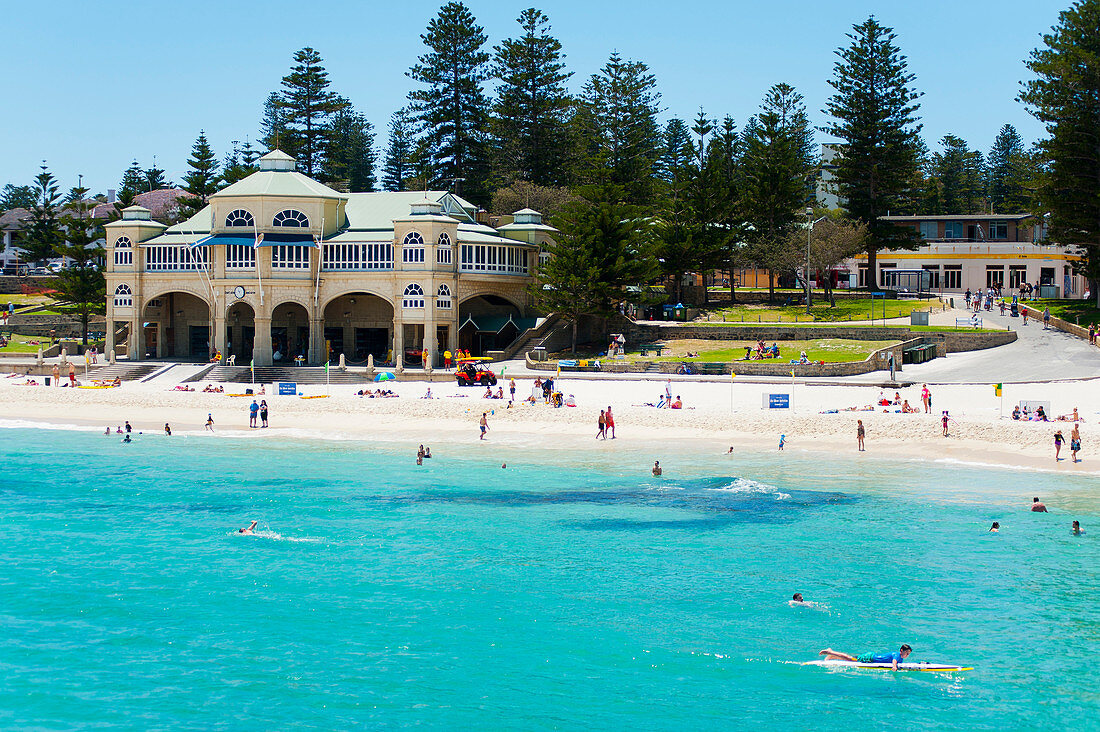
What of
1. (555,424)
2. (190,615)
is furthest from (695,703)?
(555,424)

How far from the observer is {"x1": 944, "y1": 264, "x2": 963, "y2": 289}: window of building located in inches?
2859

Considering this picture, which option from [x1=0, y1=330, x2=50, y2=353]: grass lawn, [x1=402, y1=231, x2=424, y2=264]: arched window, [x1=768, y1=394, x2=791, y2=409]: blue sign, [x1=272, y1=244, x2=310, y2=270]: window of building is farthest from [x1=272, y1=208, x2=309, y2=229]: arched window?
[x1=768, y1=394, x2=791, y2=409]: blue sign

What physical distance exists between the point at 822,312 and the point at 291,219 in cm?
2934

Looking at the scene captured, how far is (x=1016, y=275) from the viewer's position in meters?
71.3

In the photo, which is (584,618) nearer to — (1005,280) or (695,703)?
(695,703)

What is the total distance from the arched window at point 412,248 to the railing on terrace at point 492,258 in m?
2.28

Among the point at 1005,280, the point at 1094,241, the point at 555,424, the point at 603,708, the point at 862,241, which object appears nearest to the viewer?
the point at 603,708

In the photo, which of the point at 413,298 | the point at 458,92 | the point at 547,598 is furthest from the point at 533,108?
the point at 547,598

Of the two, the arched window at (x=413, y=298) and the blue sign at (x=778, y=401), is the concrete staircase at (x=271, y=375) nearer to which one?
the arched window at (x=413, y=298)

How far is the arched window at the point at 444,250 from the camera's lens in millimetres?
52625

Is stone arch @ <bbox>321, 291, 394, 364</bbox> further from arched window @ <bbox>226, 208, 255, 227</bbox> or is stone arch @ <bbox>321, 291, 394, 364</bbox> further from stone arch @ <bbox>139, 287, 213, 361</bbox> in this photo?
stone arch @ <bbox>139, 287, 213, 361</bbox>

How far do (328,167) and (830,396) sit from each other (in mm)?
53379

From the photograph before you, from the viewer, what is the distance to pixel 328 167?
3194 inches

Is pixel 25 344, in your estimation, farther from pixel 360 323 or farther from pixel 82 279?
pixel 360 323
